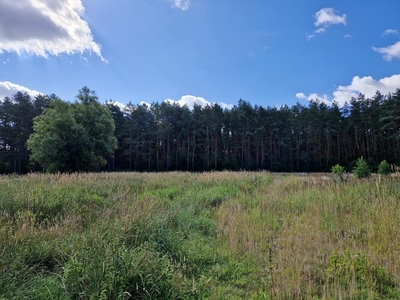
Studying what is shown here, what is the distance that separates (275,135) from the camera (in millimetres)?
46219

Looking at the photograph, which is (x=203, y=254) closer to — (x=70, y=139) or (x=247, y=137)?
(x=70, y=139)

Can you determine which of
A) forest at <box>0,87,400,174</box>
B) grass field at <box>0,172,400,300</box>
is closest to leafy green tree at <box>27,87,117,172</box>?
forest at <box>0,87,400,174</box>

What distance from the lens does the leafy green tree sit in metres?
21.5

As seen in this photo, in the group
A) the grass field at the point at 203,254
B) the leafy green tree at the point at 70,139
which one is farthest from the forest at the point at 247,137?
the grass field at the point at 203,254

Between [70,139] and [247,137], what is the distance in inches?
1267

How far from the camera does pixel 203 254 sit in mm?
3158

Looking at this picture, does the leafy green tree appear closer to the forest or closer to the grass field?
the forest

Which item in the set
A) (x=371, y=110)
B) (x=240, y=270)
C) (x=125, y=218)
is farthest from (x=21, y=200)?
(x=371, y=110)

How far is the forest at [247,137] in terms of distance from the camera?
136 ft

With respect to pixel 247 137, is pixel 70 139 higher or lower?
lower

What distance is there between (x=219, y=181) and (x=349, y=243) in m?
7.75

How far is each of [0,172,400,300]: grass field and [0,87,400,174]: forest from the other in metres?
37.6

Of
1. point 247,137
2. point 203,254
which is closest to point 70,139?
point 203,254

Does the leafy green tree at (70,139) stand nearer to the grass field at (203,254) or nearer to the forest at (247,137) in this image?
the forest at (247,137)
